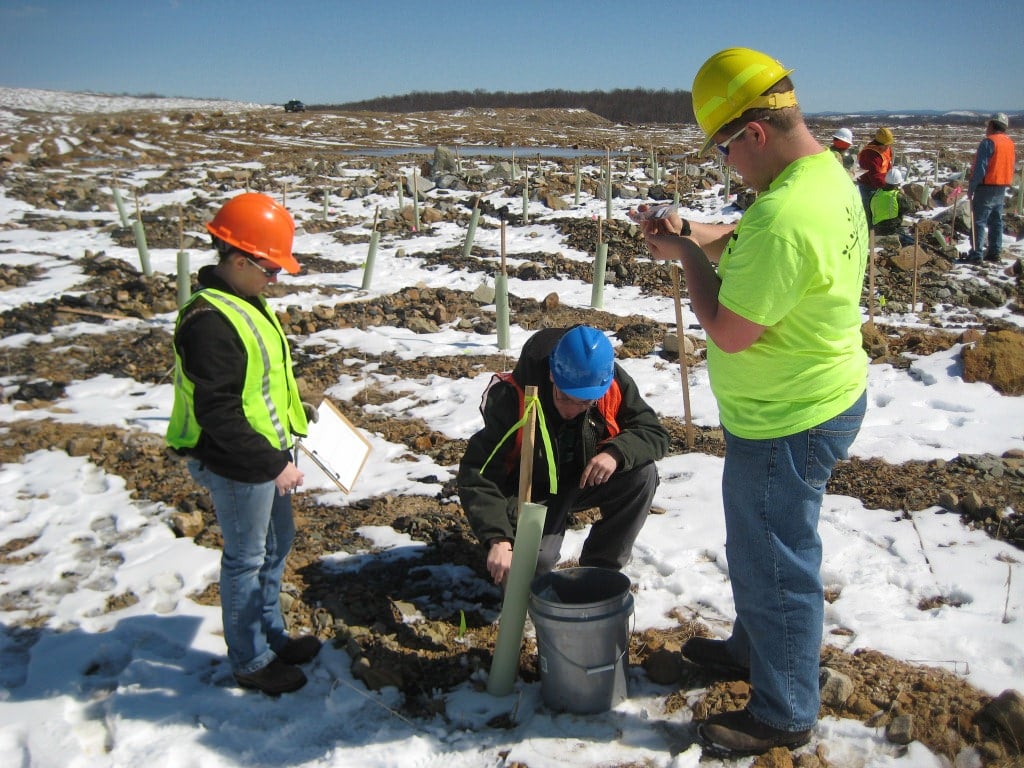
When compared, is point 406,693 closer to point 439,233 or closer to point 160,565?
point 160,565

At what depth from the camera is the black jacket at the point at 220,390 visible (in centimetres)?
223

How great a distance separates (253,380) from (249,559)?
59 centimetres

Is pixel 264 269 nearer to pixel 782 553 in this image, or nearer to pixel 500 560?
pixel 500 560

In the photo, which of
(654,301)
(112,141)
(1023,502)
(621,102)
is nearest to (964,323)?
(654,301)

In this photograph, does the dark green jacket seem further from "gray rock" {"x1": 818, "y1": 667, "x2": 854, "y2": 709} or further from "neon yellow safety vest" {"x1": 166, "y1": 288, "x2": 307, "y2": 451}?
"gray rock" {"x1": 818, "y1": 667, "x2": 854, "y2": 709}

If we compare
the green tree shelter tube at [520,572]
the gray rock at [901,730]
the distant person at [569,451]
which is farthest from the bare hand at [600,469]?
the gray rock at [901,730]

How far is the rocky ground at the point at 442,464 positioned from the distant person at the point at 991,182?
1.65 feet

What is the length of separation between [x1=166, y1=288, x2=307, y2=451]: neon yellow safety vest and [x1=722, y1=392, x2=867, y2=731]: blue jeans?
140cm

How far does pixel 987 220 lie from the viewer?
33.9ft

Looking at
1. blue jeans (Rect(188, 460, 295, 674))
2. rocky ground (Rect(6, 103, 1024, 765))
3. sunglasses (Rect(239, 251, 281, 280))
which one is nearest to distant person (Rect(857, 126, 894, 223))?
rocky ground (Rect(6, 103, 1024, 765))

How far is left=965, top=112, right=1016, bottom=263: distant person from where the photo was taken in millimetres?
9148

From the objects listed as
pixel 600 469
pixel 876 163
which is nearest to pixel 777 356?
pixel 600 469

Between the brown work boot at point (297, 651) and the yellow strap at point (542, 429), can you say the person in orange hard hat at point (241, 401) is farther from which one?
the yellow strap at point (542, 429)

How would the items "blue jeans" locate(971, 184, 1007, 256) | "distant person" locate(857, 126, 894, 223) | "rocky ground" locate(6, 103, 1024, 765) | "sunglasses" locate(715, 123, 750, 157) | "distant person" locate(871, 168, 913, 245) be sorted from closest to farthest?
1. "sunglasses" locate(715, 123, 750, 157)
2. "rocky ground" locate(6, 103, 1024, 765)
3. "distant person" locate(871, 168, 913, 245)
4. "distant person" locate(857, 126, 894, 223)
5. "blue jeans" locate(971, 184, 1007, 256)
